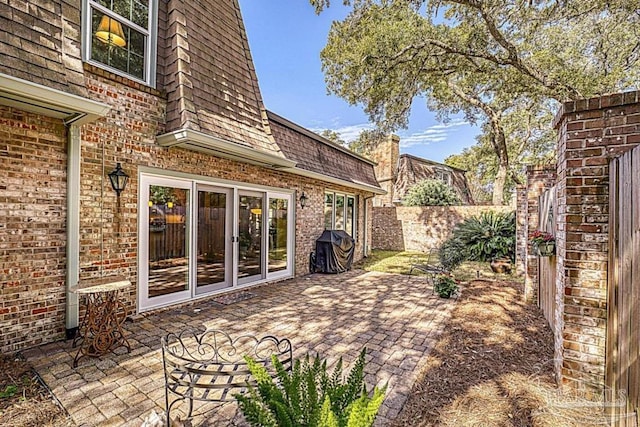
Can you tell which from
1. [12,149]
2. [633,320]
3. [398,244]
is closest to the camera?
[633,320]

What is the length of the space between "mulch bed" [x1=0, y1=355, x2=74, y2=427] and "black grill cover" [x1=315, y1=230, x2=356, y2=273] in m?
6.45

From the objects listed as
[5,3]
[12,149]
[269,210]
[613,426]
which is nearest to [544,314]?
[613,426]

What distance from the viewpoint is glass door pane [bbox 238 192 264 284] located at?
6664mm

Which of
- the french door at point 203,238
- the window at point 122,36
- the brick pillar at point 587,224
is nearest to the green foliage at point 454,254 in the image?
the french door at point 203,238

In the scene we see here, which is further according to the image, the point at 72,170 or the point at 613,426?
the point at 72,170

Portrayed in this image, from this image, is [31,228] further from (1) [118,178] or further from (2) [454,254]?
(2) [454,254]

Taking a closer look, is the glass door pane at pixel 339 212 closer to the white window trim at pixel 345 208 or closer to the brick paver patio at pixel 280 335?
the white window trim at pixel 345 208

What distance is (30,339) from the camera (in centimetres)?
368

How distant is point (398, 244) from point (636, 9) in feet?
36.0

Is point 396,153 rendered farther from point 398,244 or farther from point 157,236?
point 157,236

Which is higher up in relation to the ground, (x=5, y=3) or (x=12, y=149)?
(x=5, y=3)

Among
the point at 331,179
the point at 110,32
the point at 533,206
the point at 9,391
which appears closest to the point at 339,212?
the point at 331,179

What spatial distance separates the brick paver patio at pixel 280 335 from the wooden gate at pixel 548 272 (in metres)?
1.47

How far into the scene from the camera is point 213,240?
6.04 meters
